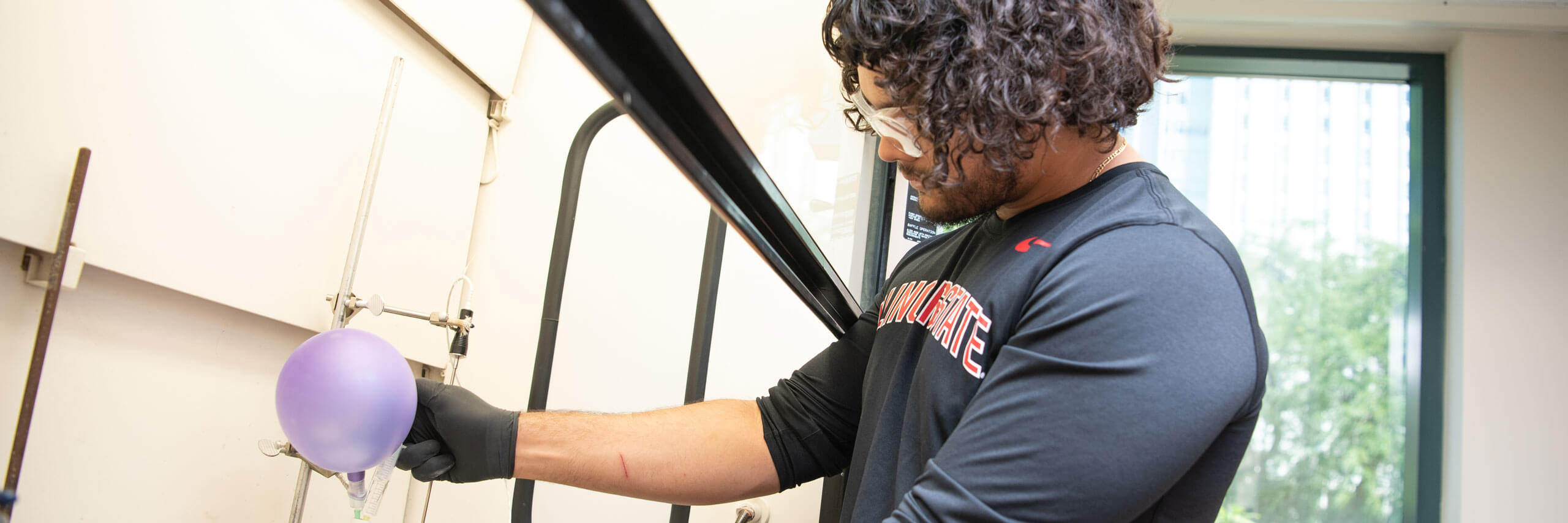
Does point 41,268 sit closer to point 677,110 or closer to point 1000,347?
point 677,110

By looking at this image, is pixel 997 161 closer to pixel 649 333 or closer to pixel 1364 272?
pixel 649 333

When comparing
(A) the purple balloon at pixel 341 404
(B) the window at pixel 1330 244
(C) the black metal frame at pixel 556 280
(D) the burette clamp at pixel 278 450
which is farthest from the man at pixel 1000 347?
(B) the window at pixel 1330 244

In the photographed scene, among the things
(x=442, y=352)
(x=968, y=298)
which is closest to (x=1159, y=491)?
(x=968, y=298)

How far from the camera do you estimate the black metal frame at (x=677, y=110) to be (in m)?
0.42

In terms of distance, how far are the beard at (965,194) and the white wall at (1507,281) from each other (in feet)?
7.60

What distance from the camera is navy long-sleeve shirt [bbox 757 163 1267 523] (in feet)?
2.33

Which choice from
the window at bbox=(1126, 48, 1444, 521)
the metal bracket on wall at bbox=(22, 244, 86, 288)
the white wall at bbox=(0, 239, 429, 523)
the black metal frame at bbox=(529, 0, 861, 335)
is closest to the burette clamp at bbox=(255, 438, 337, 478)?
the white wall at bbox=(0, 239, 429, 523)

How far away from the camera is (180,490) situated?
1429mm

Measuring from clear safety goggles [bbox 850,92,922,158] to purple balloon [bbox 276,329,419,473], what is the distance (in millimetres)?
577

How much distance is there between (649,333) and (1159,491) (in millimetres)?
1278

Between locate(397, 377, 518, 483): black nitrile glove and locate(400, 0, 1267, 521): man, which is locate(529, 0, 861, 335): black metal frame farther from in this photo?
locate(397, 377, 518, 483): black nitrile glove

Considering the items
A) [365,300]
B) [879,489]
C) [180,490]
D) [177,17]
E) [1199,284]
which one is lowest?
[180,490]

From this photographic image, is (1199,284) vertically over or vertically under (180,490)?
over

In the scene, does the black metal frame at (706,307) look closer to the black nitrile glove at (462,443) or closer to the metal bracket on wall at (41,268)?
the black nitrile glove at (462,443)
